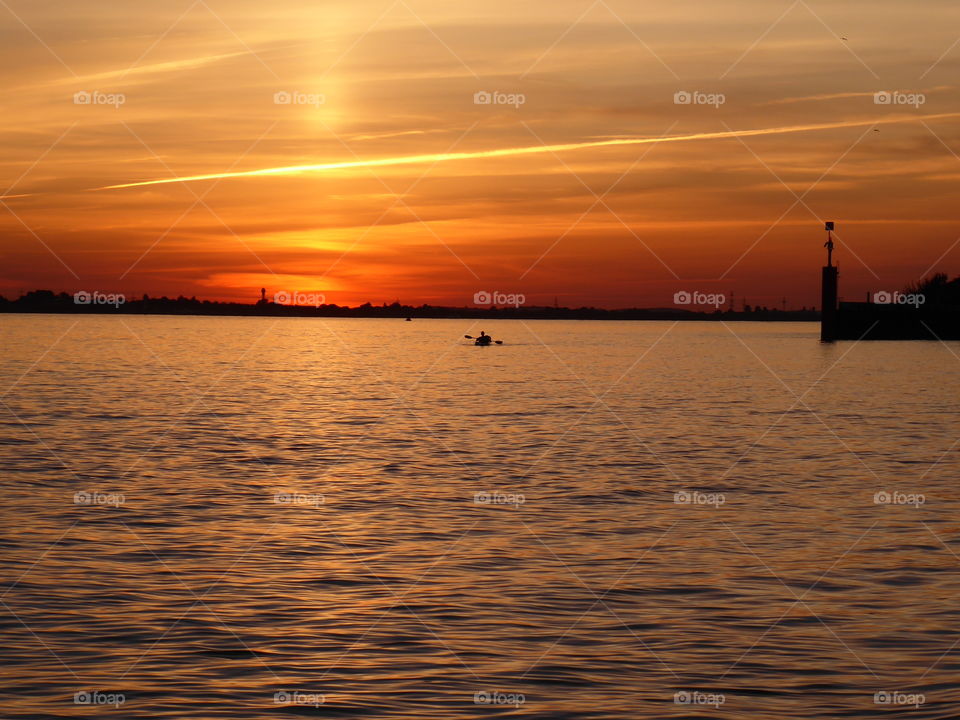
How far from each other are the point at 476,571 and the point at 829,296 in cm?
15877

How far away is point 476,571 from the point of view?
65.4 feet

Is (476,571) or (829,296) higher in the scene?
(829,296)

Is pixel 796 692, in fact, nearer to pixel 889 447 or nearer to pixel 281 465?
pixel 281 465

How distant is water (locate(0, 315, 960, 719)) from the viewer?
13812mm

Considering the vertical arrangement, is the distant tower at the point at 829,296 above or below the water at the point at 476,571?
above

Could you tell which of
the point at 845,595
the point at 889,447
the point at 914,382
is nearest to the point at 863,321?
the point at 914,382

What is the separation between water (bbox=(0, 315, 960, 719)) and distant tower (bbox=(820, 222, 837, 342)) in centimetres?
11825

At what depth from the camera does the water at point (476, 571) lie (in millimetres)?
13812

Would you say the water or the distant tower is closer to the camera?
the water

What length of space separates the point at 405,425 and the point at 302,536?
26809 millimetres

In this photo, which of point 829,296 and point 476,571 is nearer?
point 476,571

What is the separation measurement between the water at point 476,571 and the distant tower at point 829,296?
11825 centimetres

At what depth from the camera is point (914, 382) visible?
87.4 metres

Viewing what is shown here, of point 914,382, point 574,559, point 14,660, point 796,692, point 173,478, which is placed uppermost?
point 914,382
